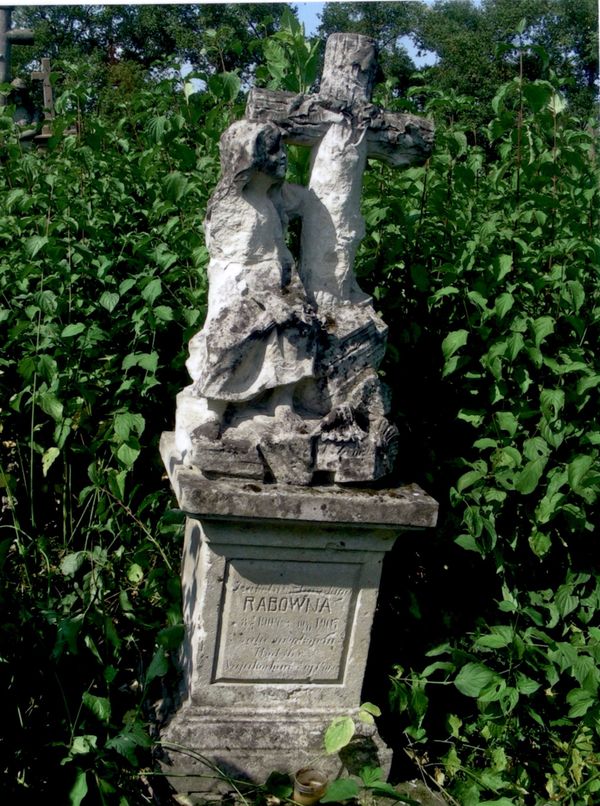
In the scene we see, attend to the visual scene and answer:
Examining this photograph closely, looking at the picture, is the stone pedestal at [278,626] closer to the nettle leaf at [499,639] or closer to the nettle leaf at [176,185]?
the nettle leaf at [499,639]

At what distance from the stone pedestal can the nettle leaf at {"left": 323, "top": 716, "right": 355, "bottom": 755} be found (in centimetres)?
21

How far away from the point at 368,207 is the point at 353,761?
2161 mm

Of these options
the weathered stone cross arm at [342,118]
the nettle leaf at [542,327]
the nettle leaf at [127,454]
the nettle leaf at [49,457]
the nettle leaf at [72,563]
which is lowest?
the nettle leaf at [72,563]

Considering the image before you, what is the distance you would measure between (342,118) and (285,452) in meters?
1.15

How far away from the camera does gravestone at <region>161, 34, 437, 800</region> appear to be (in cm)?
297

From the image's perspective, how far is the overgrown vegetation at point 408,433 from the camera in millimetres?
3375

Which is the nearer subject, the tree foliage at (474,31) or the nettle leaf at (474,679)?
the nettle leaf at (474,679)

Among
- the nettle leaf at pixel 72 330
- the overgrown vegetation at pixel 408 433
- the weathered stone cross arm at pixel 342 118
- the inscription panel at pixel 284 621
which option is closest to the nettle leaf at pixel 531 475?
the overgrown vegetation at pixel 408 433

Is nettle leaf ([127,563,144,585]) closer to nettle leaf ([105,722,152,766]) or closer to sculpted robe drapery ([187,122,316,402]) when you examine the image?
nettle leaf ([105,722,152,766])

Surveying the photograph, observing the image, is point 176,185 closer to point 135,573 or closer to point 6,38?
point 135,573

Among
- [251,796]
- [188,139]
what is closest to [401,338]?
[188,139]

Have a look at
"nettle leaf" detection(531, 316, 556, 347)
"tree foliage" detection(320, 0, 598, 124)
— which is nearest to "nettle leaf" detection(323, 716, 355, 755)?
"nettle leaf" detection(531, 316, 556, 347)

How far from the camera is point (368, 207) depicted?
391 cm

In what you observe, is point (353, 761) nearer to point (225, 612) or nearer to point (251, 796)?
point (251, 796)
